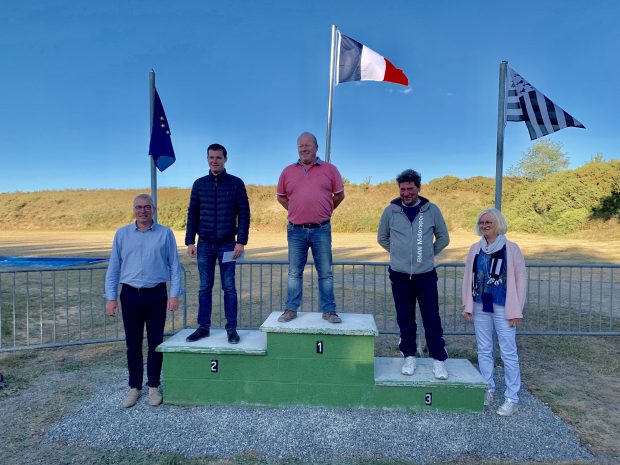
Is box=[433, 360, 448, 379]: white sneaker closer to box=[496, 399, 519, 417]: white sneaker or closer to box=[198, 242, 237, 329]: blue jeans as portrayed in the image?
box=[496, 399, 519, 417]: white sneaker

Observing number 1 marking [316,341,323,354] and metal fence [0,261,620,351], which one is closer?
number 1 marking [316,341,323,354]

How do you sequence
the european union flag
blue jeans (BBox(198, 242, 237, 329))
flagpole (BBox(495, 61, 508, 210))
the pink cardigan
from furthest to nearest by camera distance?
the european union flag < flagpole (BBox(495, 61, 508, 210)) < blue jeans (BBox(198, 242, 237, 329)) < the pink cardigan

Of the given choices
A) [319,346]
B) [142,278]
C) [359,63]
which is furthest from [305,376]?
[359,63]

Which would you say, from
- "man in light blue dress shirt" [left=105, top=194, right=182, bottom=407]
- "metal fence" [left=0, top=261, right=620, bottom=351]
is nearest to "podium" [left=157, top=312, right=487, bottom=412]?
"man in light blue dress shirt" [left=105, top=194, right=182, bottom=407]

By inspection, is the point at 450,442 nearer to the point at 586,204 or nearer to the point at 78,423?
the point at 78,423

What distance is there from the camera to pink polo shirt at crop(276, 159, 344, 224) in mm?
3686

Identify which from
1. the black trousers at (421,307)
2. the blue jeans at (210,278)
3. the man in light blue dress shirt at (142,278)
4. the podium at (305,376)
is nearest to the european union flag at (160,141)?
the man in light blue dress shirt at (142,278)

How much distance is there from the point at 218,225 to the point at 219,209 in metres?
0.15

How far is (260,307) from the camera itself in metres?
6.23

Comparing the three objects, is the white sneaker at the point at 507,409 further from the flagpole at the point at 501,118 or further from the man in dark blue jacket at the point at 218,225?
the man in dark blue jacket at the point at 218,225

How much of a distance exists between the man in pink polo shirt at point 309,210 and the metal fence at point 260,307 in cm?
62

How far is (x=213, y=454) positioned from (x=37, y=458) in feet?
4.09

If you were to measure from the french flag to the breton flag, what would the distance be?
2.07m

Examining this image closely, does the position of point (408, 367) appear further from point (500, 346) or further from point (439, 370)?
point (500, 346)
